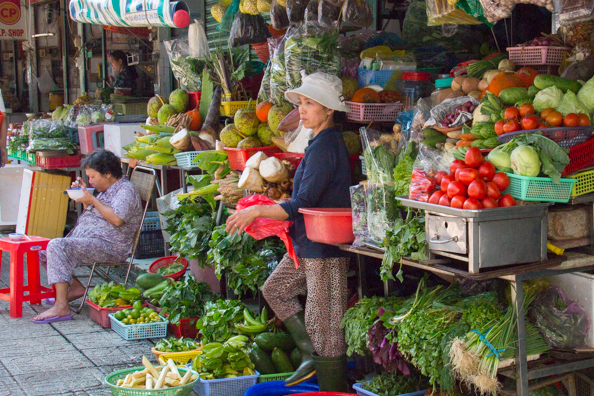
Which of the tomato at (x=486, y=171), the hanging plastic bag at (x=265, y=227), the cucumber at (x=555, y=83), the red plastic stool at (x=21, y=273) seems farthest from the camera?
the red plastic stool at (x=21, y=273)

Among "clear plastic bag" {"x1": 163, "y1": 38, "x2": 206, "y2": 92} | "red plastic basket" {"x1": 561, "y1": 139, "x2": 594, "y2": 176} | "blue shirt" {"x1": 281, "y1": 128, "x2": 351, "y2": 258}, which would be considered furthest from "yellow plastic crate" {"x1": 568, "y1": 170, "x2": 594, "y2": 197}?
"clear plastic bag" {"x1": 163, "y1": 38, "x2": 206, "y2": 92}

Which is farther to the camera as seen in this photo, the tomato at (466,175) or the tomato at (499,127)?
the tomato at (499,127)

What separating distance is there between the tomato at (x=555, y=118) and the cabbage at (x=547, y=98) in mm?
141

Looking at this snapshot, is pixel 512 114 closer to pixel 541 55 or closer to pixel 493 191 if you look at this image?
pixel 493 191

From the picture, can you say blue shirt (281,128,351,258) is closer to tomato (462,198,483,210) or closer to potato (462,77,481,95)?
potato (462,77,481,95)

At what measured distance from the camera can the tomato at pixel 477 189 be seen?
2.99m

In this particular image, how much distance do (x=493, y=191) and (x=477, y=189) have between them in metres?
0.10

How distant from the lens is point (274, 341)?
178 inches

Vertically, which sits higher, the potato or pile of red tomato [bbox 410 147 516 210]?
the potato

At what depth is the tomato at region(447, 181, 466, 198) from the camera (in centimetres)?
307

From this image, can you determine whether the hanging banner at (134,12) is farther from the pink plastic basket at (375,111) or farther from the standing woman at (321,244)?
the standing woman at (321,244)

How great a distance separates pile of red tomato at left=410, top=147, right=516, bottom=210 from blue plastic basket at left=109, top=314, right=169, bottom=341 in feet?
9.85

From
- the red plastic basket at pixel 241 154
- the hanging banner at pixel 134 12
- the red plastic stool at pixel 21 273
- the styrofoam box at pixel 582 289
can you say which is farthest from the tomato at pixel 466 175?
the red plastic stool at pixel 21 273

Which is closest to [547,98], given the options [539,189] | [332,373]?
[539,189]
